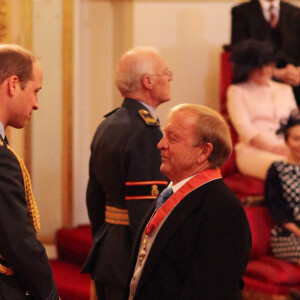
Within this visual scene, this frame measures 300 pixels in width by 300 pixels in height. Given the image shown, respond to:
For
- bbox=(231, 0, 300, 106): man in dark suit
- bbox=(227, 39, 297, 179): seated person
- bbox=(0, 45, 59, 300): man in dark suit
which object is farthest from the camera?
bbox=(231, 0, 300, 106): man in dark suit

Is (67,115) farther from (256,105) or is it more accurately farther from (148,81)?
(148,81)

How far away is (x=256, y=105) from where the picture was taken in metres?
5.34

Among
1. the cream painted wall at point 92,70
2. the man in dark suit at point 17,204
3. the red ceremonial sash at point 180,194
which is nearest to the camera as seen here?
the man in dark suit at point 17,204

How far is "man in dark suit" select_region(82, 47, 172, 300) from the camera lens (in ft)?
9.40

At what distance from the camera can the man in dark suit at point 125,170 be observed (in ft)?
9.40

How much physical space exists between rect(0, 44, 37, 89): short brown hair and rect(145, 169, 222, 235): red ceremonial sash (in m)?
0.60

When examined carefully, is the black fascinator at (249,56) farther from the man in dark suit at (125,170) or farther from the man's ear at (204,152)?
the man's ear at (204,152)

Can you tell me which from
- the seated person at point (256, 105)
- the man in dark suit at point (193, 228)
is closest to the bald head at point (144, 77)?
the man in dark suit at point (193, 228)

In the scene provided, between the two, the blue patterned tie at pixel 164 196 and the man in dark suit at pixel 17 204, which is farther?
the blue patterned tie at pixel 164 196

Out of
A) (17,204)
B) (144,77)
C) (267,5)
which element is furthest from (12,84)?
(267,5)

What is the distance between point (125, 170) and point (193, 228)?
0.88m

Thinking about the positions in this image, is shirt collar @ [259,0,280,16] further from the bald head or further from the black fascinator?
the bald head

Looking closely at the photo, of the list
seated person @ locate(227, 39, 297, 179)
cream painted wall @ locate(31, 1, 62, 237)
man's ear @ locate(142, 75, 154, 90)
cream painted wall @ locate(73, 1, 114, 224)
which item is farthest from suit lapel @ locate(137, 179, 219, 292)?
cream painted wall @ locate(73, 1, 114, 224)

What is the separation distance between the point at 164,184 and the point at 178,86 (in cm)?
314
